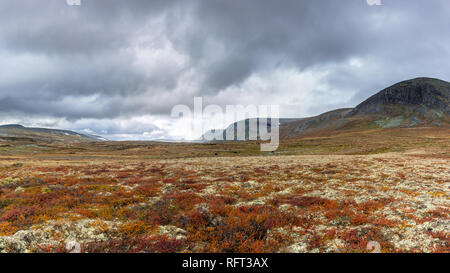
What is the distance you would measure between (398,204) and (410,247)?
648cm

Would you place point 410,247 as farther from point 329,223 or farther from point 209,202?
point 209,202

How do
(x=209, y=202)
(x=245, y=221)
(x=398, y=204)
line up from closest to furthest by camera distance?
(x=245, y=221) → (x=398, y=204) → (x=209, y=202)

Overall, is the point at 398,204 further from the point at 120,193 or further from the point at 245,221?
the point at 120,193

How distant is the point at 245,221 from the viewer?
36.1ft

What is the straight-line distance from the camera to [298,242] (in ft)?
29.7

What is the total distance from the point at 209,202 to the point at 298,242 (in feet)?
25.0
